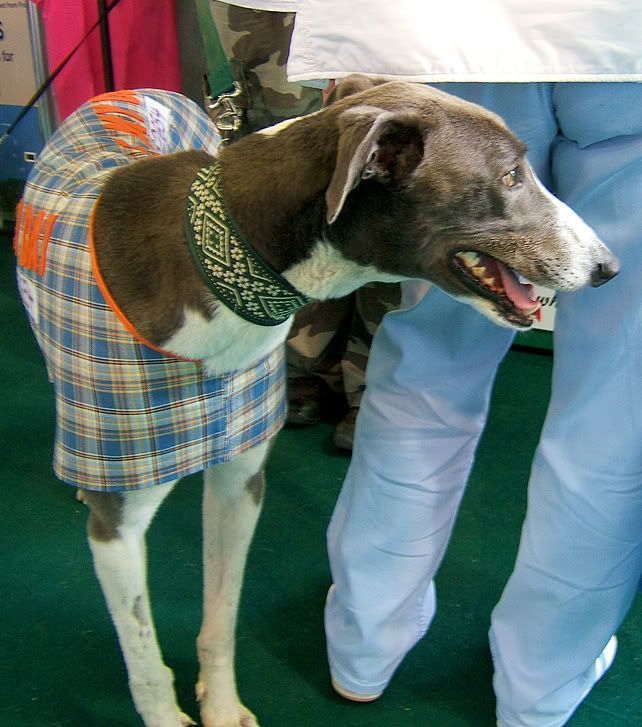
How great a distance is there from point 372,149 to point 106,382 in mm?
480

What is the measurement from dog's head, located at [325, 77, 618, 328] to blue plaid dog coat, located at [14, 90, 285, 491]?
0.31 metres

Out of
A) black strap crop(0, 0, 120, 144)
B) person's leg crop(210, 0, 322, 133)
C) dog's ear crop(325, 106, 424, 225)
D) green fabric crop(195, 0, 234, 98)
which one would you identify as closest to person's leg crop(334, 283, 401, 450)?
person's leg crop(210, 0, 322, 133)

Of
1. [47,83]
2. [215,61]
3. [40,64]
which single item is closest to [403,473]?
[215,61]

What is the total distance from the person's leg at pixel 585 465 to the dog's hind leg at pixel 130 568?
586 mm

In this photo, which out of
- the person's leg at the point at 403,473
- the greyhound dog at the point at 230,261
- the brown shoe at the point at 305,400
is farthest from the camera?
the brown shoe at the point at 305,400

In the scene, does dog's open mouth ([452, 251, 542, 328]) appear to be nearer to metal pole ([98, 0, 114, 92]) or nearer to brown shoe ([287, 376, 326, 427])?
brown shoe ([287, 376, 326, 427])

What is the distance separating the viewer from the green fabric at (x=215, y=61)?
187cm

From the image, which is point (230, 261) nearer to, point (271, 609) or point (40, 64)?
point (271, 609)

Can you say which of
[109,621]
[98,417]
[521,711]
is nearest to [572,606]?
[521,711]

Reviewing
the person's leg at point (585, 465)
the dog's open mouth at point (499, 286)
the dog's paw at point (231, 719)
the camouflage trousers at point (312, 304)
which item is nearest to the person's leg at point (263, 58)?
the camouflage trousers at point (312, 304)

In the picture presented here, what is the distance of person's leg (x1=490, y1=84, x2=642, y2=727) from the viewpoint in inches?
40.5

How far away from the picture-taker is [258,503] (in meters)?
1.33

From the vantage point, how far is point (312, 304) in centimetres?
226

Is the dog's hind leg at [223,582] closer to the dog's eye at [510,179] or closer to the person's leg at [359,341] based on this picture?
the dog's eye at [510,179]
